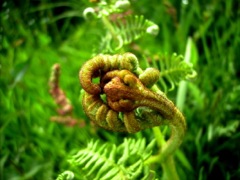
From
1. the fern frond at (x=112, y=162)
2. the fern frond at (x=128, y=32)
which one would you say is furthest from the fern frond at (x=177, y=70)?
the fern frond at (x=112, y=162)

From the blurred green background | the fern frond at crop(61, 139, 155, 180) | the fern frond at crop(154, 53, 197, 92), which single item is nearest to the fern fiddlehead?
the fern frond at crop(61, 139, 155, 180)

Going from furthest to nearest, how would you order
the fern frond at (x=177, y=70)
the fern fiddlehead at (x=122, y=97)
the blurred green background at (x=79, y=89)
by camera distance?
the blurred green background at (x=79, y=89), the fern frond at (x=177, y=70), the fern fiddlehead at (x=122, y=97)

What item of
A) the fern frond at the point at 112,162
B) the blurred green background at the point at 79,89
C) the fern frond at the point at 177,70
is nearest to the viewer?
the fern frond at the point at 112,162

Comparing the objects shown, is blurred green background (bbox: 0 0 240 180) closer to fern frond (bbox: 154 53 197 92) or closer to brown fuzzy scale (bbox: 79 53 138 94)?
fern frond (bbox: 154 53 197 92)

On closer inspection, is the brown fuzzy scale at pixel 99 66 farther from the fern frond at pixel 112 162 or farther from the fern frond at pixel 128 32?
the fern frond at pixel 128 32

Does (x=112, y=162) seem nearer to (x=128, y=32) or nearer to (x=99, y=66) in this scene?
(x=99, y=66)

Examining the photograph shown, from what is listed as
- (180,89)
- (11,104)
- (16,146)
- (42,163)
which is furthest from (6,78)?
(180,89)
